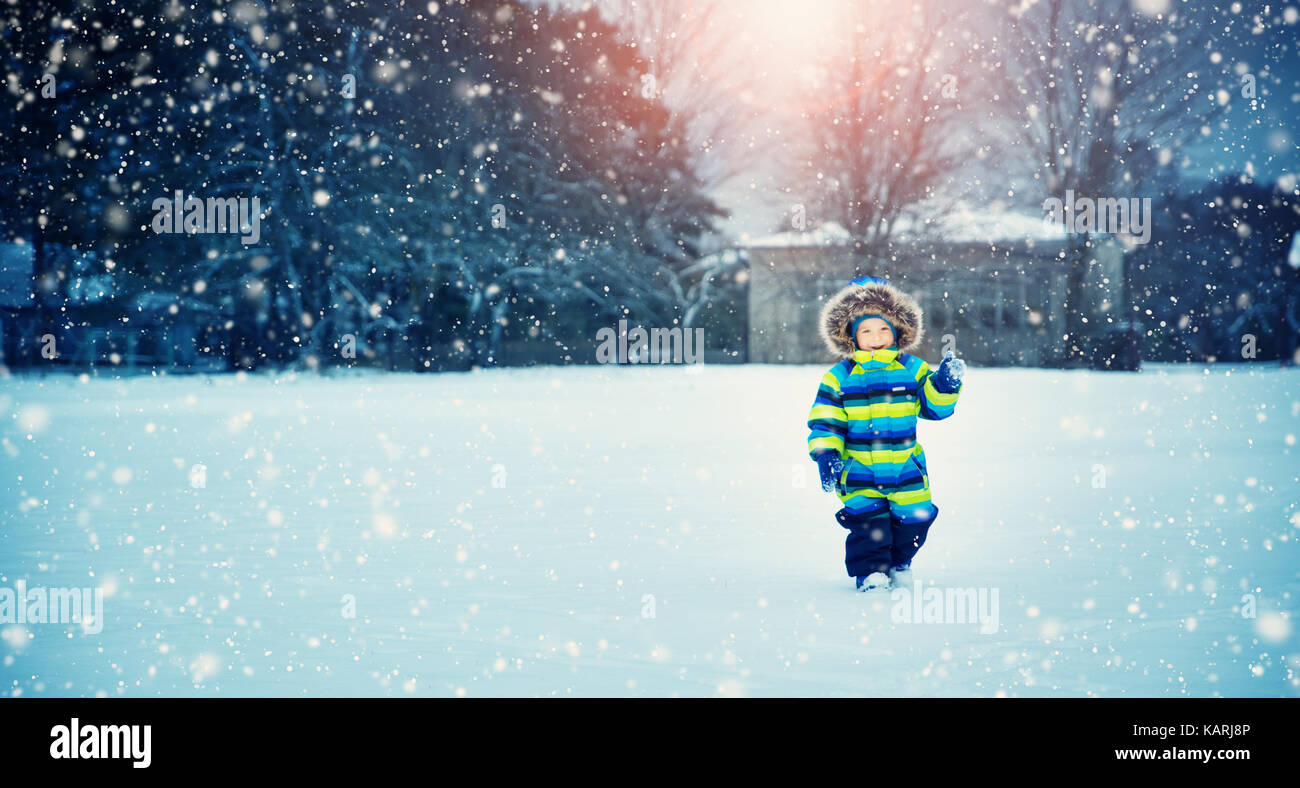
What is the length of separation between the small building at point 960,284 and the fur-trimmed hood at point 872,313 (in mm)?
31454

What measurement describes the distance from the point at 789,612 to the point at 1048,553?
88.7 inches

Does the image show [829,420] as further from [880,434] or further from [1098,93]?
[1098,93]

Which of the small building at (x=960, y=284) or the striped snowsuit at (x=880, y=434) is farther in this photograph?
the small building at (x=960, y=284)

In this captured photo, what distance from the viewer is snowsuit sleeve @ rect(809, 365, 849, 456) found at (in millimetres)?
5668

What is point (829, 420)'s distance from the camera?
568 cm

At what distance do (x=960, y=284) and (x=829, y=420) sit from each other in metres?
34.7

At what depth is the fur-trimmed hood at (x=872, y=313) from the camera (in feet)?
19.2

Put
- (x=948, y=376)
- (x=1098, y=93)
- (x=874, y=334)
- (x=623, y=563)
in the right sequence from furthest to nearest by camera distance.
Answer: (x=1098, y=93) < (x=623, y=563) < (x=874, y=334) < (x=948, y=376)

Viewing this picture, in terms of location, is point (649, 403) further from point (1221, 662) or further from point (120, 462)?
point (1221, 662)

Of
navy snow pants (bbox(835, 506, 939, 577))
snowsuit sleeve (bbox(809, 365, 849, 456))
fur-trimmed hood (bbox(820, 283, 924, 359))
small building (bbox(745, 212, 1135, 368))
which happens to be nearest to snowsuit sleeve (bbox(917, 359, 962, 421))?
fur-trimmed hood (bbox(820, 283, 924, 359))

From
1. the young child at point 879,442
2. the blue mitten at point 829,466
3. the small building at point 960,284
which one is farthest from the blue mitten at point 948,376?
the small building at point 960,284

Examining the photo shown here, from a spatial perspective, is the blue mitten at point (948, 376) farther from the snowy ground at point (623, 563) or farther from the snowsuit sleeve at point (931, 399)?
the snowy ground at point (623, 563)

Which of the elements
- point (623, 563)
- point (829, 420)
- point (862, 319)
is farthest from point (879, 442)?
point (623, 563)

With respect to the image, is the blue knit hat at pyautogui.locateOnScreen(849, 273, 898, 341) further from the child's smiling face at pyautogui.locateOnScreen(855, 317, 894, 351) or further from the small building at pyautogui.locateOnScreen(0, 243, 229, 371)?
the small building at pyautogui.locateOnScreen(0, 243, 229, 371)
